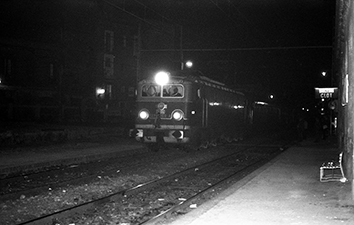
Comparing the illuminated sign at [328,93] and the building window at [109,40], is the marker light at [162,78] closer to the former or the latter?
the illuminated sign at [328,93]

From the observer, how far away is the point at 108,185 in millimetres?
12281

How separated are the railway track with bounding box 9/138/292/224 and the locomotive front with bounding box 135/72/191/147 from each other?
4065 millimetres

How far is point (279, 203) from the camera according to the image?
8.84 metres

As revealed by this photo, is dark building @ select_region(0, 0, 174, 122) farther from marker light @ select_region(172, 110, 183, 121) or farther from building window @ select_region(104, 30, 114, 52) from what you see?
marker light @ select_region(172, 110, 183, 121)

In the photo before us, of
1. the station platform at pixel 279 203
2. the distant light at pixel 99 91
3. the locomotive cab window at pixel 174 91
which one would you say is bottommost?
the station platform at pixel 279 203

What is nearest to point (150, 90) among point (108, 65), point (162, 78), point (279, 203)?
point (162, 78)

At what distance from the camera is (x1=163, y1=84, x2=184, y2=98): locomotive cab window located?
20609 millimetres

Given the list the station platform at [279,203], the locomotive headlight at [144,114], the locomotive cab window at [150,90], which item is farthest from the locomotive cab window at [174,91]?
the station platform at [279,203]

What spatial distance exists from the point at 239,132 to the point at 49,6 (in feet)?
67.6

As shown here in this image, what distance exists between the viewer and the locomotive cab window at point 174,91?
67.6ft

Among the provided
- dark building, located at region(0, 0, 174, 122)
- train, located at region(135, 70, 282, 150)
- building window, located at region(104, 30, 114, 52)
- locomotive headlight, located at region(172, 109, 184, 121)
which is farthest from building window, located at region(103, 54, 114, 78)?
locomotive headlight, located at region(172, 109, 184, 121)

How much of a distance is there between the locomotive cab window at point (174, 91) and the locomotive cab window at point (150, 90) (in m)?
0.32

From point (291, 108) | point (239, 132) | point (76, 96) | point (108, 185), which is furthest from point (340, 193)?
point (291, 108)

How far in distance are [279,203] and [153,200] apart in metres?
2.98
